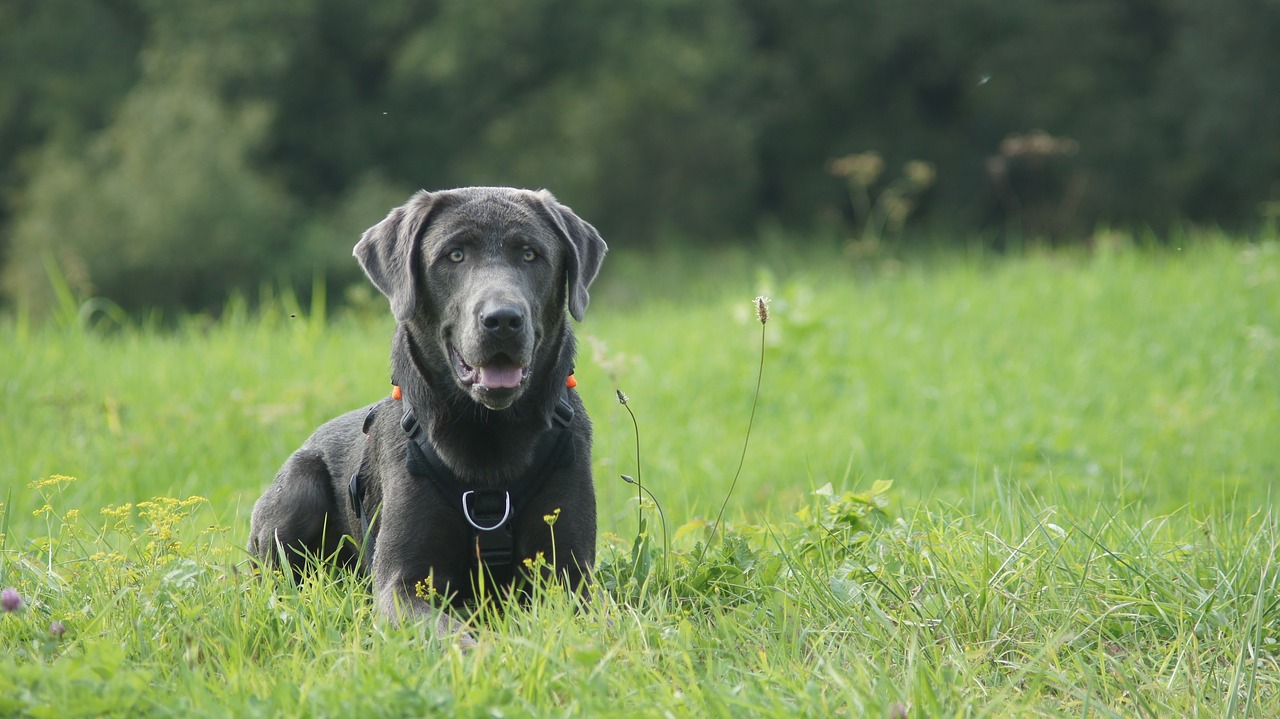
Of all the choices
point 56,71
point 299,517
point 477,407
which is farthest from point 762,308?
point 56,71

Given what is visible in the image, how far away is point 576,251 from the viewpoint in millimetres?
3986

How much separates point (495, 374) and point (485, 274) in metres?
0.32

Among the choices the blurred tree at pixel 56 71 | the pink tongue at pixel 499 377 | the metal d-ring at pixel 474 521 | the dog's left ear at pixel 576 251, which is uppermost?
the blurred tree at pixel 56 71

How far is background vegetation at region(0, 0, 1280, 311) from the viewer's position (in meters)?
23.2

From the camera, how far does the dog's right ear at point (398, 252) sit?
3811 mm

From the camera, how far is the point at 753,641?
134 inches

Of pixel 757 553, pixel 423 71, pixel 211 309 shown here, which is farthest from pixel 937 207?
pixel 757 553

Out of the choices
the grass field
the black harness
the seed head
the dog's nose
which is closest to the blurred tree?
the grass field

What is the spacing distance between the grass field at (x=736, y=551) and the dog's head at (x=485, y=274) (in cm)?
71

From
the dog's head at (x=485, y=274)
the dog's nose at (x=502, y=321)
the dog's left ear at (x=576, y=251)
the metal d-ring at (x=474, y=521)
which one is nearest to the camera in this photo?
the dog's nose at (x=502, y=321)

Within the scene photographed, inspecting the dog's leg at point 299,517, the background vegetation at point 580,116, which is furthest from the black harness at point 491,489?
the background vegetation at point 580,116

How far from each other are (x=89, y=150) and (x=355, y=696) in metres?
24.3

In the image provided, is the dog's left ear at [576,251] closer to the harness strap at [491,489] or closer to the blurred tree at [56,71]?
the harness strap at [491,489]

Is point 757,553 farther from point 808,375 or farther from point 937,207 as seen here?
point 937,207
